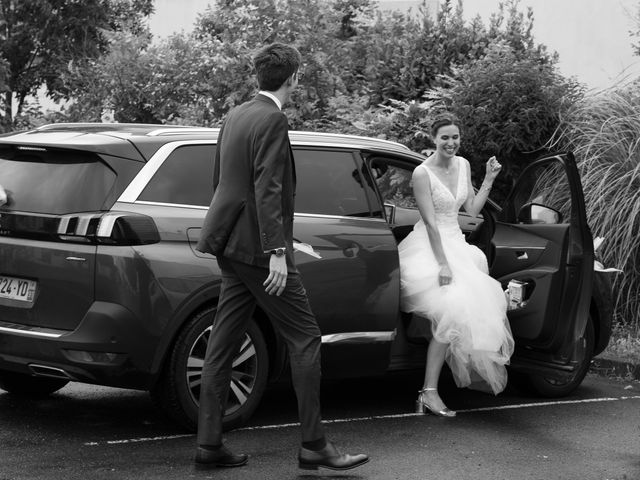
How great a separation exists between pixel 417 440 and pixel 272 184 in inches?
71.3

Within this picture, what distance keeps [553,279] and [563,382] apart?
1.02 metres

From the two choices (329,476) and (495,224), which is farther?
(495,224)

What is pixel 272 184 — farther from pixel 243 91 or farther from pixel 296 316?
pixel 243 91

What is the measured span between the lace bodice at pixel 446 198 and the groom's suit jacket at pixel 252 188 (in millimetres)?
1800

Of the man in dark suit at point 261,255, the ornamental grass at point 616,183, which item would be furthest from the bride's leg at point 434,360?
the ornamental grass at point 616,183

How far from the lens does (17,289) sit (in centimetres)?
571

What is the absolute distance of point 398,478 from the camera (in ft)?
17.4

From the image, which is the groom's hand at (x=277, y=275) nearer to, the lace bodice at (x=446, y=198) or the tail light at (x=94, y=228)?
the tail light at (x=94, y=228)

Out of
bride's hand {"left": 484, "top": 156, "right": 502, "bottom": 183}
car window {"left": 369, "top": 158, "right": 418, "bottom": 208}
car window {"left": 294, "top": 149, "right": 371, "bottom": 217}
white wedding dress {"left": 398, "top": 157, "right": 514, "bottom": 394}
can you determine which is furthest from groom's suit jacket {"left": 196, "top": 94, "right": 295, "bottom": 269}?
car window {"left": 369, "top": 158, "right": 418, "bottom": 208}

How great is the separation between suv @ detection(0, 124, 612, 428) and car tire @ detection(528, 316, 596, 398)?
0.94 ft

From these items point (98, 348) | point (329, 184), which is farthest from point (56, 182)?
point (329, 184)

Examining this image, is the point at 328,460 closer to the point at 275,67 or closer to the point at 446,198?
the point at 275,67

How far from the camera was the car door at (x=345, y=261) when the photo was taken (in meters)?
6.24

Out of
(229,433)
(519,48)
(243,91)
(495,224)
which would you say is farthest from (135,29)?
(229,433)
